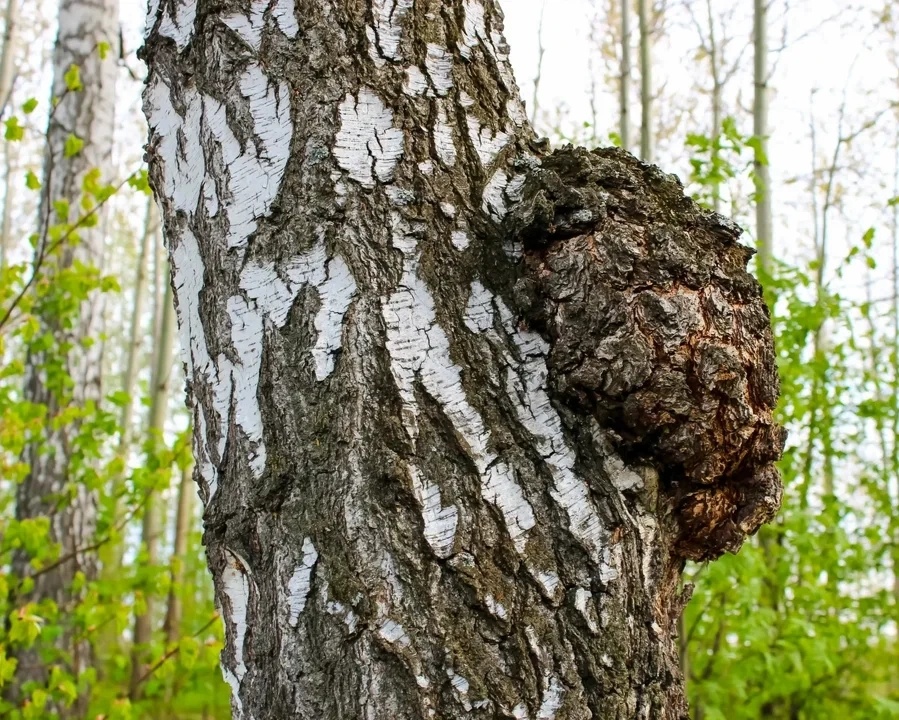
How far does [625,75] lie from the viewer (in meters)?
5.92

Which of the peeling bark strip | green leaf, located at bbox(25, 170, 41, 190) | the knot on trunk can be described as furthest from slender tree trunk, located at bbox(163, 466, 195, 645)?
the knot on trunk

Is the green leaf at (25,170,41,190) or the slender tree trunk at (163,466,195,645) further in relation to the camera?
the slender tree trunk at (163,466,195,645)

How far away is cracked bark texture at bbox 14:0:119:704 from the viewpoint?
394 cm

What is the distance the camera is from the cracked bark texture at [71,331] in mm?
3943

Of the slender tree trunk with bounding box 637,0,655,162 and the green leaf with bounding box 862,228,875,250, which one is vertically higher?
the slender tree trunk with bounding box 637,0,655,162

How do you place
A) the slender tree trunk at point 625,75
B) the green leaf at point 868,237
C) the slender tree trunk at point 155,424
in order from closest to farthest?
the green leaf at point 868,237
the slender tree trunk at point 155,424
the slender tree trunk at point 625,75

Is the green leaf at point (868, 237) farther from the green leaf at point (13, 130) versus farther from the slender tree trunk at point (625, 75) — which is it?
the green leaf at point (13, 130)

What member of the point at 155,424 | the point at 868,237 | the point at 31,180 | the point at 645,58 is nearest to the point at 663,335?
the point at 31,180

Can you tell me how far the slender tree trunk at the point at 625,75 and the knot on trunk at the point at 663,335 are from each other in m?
4.85

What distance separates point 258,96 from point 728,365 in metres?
0.76

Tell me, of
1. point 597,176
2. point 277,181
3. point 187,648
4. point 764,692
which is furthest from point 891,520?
point 277,181

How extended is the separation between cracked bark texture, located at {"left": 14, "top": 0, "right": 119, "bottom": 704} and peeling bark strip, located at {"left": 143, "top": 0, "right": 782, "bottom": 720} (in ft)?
10.2

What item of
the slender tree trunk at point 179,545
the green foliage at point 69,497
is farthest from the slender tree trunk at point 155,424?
the green foliage at point 69,497

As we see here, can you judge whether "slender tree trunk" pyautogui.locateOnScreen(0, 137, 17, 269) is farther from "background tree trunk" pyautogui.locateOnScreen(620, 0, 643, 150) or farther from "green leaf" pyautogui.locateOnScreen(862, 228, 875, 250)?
"green leaf" pyautogui.locateOnScreen(862, 228, 875, 250)
